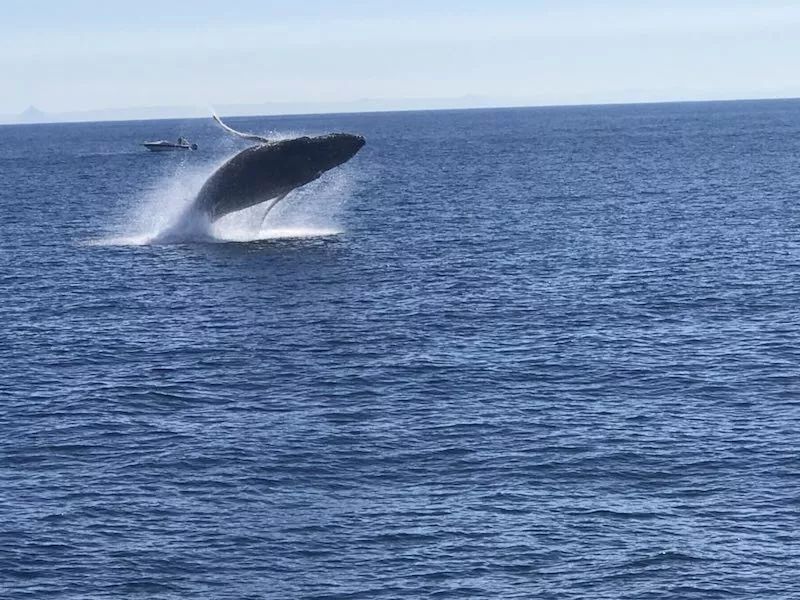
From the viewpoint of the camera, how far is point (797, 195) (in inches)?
5669

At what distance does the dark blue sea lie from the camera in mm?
41562

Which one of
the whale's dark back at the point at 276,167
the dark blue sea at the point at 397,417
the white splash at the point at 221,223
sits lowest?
the dark blue sea at the point at 397,417

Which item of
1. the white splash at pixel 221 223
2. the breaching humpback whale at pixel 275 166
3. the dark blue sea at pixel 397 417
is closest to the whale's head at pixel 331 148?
the breaching humpback whale at pixel 275 166

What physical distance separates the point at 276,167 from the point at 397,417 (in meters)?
33.1

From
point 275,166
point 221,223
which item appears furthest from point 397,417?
point 221,223

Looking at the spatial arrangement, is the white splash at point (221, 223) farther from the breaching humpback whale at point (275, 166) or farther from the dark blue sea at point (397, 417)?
the breaching humpback whale at point (275, 166)

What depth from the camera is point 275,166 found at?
85500mm

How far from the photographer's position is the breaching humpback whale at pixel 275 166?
8338cm

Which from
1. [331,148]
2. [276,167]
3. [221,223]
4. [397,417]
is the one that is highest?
[331,148]

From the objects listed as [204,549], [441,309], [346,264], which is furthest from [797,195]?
[204,549]

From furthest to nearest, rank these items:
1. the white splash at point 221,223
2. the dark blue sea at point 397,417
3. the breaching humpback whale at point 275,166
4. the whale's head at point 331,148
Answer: the white splash at point 221,223
the breaching humpback whale at point 275,166
the whale's head at point 331,148
the dark blue sea at point 397,417

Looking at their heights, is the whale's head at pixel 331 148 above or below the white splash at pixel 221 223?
above

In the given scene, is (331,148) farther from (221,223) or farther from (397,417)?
(397,417)

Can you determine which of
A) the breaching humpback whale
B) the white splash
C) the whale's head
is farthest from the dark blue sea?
the whale's head
